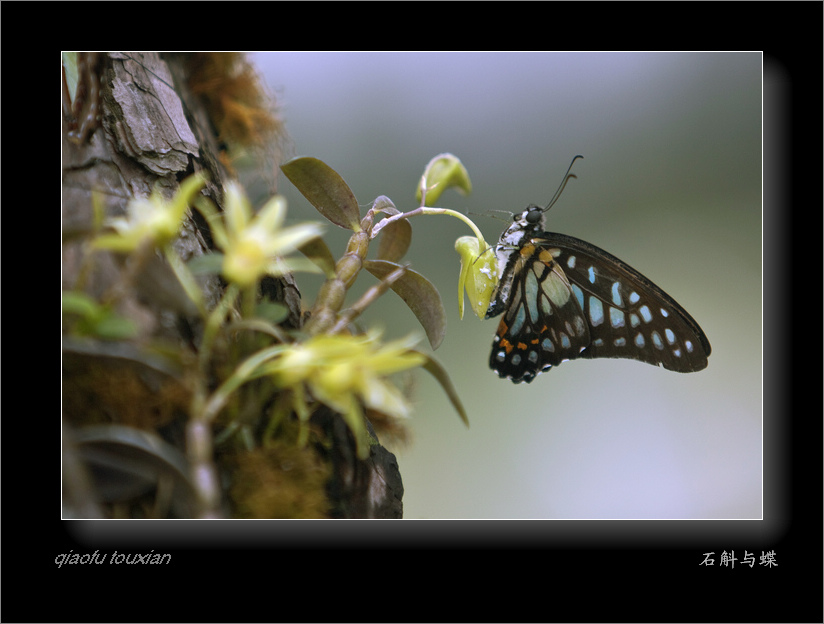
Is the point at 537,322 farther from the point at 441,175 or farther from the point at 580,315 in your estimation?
the point at 441,175

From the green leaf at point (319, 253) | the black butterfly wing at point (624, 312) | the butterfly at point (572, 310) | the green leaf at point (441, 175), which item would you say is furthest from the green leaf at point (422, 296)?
the black butterfly wing at point (624, 312)

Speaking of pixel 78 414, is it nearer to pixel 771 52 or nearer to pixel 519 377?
pixel 519 377

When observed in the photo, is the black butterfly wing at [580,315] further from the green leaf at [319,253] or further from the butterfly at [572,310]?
the green leaf at [319,253]

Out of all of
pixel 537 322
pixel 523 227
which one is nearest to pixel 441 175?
pixel 523 227

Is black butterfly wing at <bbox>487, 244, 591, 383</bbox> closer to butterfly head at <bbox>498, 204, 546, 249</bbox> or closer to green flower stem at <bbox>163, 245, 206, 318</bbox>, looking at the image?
butterfly head at <bbox>498, 204, 546, 249</bbox>

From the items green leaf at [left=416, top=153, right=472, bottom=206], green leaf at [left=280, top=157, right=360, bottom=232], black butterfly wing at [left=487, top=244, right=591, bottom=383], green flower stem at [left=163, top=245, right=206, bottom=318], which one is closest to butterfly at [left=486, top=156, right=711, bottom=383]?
black butterfly wing at [left=487, top=244, right=591, bottom=383]

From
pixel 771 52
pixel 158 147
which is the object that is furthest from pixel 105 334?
pixel 771 52
